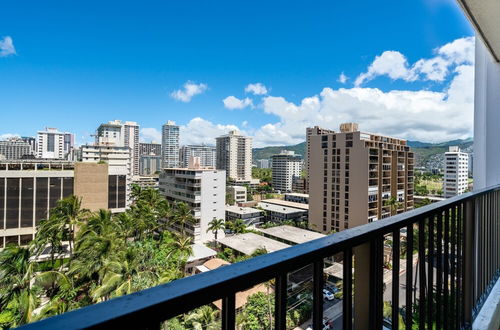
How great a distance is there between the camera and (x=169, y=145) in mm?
84000

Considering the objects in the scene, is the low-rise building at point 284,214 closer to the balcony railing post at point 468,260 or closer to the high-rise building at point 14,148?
the balcony railing post at point 468,260

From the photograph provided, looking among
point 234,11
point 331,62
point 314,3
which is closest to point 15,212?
point 234,11

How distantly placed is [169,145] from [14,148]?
120 feet

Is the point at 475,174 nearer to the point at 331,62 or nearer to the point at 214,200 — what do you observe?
the point at 214,200

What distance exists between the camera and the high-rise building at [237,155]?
69.4 meters

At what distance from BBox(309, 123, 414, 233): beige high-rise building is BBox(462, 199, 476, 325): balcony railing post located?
1051 inches

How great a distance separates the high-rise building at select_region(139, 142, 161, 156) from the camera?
287ft

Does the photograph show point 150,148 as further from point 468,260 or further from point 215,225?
point 468,260

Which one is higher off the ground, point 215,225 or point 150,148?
point 150,148

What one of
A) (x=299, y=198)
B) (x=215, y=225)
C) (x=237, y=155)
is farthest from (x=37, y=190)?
(x=237, y=155)

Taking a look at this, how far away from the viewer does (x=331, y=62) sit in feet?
193

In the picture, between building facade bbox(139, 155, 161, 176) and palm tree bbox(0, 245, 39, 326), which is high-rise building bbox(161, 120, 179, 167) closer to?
building facade bbox(139, 155, 161, 176)

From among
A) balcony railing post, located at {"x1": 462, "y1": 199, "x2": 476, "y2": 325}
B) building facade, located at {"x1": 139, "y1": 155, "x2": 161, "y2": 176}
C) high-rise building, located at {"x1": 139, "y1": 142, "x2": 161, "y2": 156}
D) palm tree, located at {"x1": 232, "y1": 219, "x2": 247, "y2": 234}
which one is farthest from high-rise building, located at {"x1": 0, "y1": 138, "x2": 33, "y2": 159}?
A: balcony railing post, located at {"x1": 462, "y1": 199, "x2": 476, "y2": 325}

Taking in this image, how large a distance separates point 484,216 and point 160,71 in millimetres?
57509
